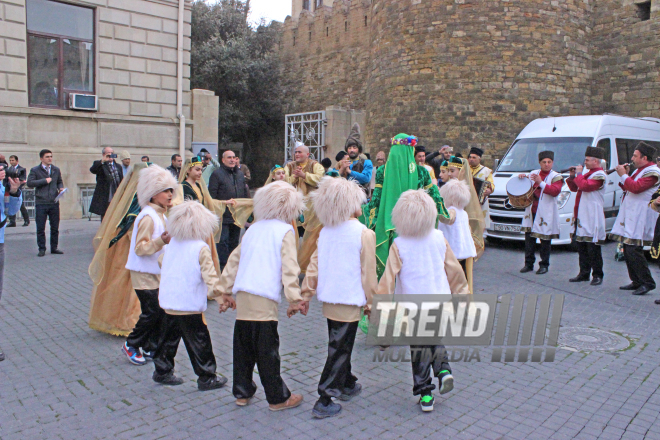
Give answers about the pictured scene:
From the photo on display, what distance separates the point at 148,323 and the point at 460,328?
259 centimetres

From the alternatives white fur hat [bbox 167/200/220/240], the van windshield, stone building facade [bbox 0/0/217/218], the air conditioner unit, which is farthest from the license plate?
the air conditioner unit

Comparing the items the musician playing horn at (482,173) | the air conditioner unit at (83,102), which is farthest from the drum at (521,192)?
the air conditioner unit at (83,102)

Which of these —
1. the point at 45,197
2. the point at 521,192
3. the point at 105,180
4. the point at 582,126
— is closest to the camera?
the point at 521,192

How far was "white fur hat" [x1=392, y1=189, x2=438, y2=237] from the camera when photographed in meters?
3.88

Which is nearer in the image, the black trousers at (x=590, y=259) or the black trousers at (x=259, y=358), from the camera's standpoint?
the black trousers at (x=259, y=358)

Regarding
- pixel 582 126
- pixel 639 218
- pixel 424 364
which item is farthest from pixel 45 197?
pixel 582 126

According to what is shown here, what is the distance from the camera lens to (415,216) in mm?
3873

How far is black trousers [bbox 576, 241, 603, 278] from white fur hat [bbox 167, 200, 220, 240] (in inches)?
247

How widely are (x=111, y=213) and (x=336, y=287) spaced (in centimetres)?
272

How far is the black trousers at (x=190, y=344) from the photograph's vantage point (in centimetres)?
414

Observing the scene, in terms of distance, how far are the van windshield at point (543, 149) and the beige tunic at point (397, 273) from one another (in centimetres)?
850

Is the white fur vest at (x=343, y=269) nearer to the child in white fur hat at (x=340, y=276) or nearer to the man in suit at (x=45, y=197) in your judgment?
the child in white fur hat at (x=340, y=276)

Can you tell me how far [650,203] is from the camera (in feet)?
24.1

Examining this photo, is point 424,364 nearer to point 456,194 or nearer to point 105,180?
point 456,194
